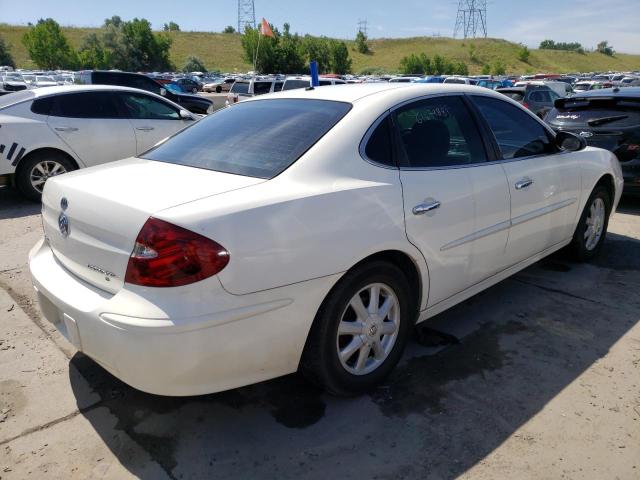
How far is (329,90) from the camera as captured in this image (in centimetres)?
336

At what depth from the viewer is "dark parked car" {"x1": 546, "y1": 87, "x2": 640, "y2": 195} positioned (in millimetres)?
6660

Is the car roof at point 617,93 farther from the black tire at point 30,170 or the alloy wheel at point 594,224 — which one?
the black tire at point 30,170

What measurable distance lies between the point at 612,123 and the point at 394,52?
108 m

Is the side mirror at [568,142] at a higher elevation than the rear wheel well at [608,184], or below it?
higher

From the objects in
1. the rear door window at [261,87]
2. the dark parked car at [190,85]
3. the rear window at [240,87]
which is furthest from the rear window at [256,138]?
the dark parked car at [190,85]

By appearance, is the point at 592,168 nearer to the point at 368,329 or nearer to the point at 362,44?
the point at 368,329

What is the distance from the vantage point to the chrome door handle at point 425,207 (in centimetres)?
284

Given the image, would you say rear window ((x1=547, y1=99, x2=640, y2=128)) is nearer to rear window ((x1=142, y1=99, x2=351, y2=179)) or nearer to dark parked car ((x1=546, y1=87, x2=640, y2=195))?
dark parked car ((x1=546, y1=87, x2=640, y2=195))

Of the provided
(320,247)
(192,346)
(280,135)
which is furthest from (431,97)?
(192,346)

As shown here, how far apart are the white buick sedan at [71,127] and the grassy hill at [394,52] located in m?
85.2

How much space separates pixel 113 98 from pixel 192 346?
658 cm

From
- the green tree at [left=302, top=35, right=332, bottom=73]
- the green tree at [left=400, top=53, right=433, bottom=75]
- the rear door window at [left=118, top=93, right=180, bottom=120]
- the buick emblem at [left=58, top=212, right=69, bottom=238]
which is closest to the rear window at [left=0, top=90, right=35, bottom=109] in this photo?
the rear door window at [left=118, top=93, right=180, bottom=120]

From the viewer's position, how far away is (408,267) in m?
2.97

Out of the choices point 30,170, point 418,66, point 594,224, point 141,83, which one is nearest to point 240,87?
point 141,83
